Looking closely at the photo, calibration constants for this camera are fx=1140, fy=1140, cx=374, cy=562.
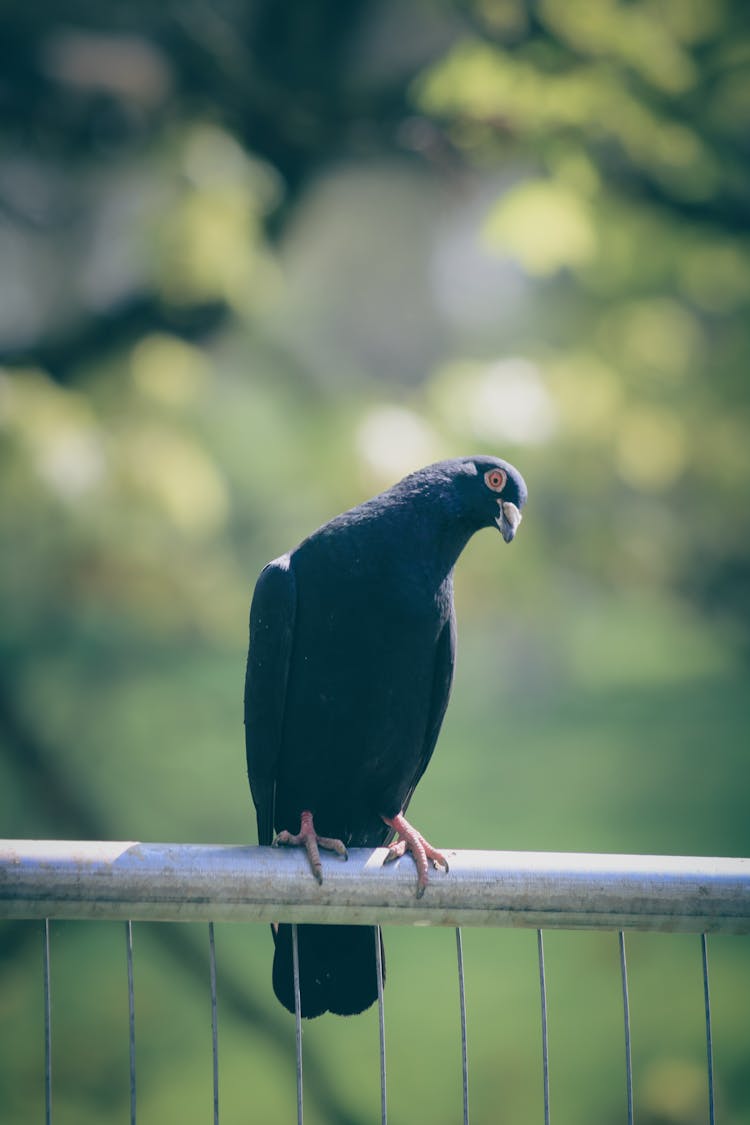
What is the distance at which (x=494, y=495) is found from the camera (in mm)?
2070

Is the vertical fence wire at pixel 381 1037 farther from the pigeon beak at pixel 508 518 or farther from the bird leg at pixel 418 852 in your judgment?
the pigeon beak at pixel 508 518

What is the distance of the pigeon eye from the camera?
2.07 meters

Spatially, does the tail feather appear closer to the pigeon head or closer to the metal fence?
the metal fence

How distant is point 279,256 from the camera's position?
4.15 metres

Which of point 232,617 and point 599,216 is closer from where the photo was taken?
point 599,216

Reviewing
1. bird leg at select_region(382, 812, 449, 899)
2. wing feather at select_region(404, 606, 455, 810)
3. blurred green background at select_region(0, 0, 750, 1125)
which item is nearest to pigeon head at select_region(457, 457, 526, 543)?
wing feather at select_region(404, 606, 455, 810)

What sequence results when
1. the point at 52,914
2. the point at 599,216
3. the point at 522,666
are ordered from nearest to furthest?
the point at 52,914 < the point at 599,216 < the point at 522,666

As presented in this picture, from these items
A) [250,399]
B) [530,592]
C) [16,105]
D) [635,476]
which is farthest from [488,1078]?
[16,105]

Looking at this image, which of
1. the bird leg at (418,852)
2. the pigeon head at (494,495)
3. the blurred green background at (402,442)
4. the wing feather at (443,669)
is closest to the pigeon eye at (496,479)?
the pigeon head at (494,495)

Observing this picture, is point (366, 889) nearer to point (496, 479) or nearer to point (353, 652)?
point (353, 652)

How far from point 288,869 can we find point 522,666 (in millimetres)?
2817

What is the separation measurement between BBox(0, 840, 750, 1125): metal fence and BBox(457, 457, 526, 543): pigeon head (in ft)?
2.66

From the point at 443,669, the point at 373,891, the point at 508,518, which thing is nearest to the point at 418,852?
the point at 373,891

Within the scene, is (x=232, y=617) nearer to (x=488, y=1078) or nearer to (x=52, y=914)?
(x=488, y=1078)
